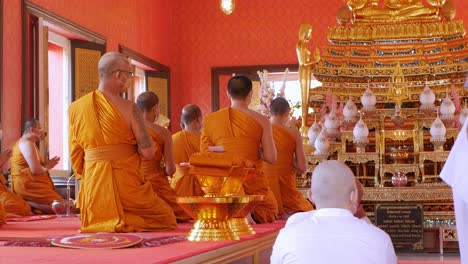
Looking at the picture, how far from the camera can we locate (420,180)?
8.36m

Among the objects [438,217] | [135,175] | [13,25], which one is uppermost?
[13,25]

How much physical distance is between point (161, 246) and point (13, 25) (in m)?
5.26

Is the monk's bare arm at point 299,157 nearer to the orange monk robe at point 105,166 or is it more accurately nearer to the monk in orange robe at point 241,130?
the monk in orange robe at point 241,130

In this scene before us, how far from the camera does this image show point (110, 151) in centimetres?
521

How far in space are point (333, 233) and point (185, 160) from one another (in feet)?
15.7

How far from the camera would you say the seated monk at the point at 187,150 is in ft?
23.3

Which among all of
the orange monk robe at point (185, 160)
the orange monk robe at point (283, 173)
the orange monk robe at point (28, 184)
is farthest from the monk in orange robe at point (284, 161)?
the orange monk robe at point (28, 184)

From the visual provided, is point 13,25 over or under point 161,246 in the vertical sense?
over

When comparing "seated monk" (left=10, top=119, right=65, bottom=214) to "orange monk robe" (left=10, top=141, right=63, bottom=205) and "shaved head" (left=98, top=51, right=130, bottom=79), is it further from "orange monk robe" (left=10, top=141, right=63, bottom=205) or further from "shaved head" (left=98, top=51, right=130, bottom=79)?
"shaved head" (left=98, top=51, right=130, bottom=79)

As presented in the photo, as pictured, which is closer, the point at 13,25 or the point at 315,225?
the point at 315,225

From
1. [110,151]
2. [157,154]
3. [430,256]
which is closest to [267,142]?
[157,154]

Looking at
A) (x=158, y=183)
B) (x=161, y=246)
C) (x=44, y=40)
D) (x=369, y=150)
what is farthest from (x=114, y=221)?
(x=44, y=40)

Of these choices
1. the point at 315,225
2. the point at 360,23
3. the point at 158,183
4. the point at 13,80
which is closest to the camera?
the point at 315,225

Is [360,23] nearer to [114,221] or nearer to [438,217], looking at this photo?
[438,217]
